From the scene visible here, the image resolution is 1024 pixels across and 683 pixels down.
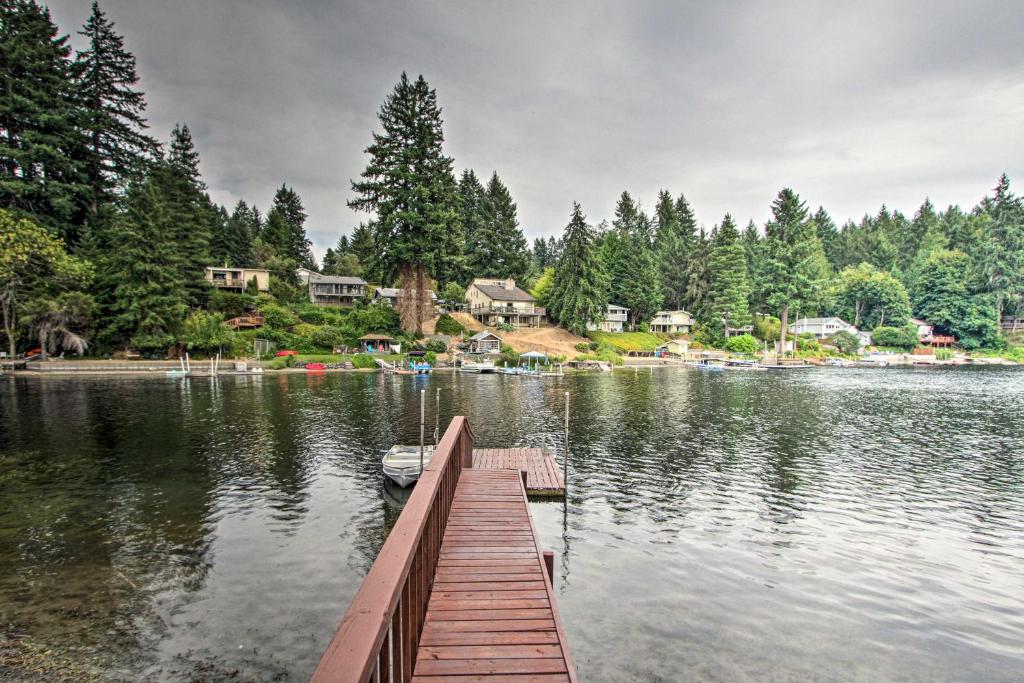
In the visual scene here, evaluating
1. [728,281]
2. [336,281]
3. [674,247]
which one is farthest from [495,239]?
[728,281]

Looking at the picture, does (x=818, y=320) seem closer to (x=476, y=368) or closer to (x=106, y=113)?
(x=476, y=368)

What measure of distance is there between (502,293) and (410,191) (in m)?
26.4

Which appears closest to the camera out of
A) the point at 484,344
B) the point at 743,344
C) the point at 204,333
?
the point at 204,333

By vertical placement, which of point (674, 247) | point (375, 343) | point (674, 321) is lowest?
point (375, 343)

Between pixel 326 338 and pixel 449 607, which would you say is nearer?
pixel 449 607

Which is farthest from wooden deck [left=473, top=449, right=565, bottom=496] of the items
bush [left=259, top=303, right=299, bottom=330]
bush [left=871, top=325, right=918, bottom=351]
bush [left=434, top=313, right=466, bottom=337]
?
bush [left=871, top=325, right=918, bottom=351]

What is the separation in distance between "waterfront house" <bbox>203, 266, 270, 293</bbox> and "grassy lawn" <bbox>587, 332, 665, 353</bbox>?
58394mm

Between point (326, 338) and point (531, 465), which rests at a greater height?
point (326, 338)

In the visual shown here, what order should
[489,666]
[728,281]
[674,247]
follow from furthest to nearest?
[674,247] < [728,281] < [489,666]

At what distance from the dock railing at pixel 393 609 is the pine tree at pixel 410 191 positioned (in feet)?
221

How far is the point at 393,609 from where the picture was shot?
387cm

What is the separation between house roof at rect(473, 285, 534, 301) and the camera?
89.1 m

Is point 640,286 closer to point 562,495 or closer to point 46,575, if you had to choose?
point 562,495

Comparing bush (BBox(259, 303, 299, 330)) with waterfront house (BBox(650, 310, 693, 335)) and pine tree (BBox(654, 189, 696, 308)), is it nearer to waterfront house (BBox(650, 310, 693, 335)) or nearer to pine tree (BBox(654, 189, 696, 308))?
waterfront house (BBox(650, 310, 693, 335))
